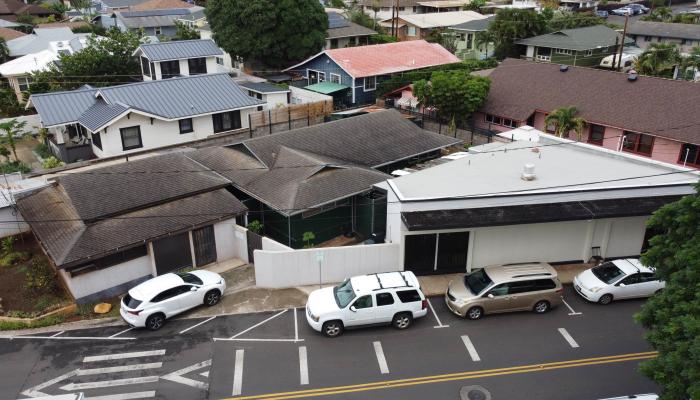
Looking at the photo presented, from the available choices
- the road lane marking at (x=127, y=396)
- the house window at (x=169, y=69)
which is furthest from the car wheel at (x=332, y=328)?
the house window at (x=169, y=69)

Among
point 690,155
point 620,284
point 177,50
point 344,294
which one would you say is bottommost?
point 620,284

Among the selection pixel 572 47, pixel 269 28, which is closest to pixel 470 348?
pixel 269 28

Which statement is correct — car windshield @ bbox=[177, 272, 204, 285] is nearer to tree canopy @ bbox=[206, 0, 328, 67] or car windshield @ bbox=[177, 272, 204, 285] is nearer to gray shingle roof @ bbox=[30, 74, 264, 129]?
gray shingle roof @ bbox=[30, 74, 264, 129]

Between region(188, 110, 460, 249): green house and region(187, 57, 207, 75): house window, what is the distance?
2144cm

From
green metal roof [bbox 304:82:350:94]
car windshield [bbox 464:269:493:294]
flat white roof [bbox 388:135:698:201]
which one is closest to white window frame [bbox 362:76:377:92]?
green metal roof [bbox 304:82:350:94]

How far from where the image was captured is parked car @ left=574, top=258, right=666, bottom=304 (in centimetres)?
2105

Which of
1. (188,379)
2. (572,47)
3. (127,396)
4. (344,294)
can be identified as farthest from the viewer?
(572,47)

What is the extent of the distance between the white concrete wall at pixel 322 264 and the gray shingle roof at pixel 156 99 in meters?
17.5

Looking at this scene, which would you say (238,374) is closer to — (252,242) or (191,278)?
(191,278)

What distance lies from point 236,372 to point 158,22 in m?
74.2

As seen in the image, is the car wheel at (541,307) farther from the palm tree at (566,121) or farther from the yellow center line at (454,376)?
the palm tree at (566,121)

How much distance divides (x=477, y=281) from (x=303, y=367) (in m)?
7.36

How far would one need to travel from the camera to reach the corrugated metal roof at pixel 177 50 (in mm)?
46688

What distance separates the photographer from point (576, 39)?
60.1m
